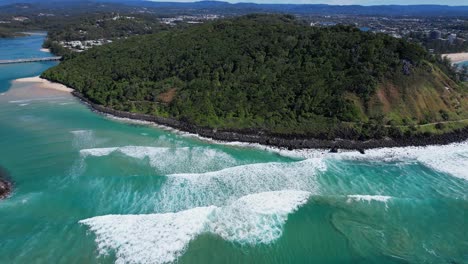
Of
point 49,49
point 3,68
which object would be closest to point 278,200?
point 3,68

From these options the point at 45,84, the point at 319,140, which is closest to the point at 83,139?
the point at 319,140

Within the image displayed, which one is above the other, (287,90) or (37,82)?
(287,90)

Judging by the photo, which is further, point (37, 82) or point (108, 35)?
point (108, 35)

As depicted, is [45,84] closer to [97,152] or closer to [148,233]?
[97,152]

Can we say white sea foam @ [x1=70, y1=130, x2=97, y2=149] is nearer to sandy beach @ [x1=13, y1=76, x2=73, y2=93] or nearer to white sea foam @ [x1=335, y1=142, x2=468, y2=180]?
sandy beach @ [x1=13, y1=76, x2=73, y2=93]

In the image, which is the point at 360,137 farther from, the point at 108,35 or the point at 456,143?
the point at 108,35

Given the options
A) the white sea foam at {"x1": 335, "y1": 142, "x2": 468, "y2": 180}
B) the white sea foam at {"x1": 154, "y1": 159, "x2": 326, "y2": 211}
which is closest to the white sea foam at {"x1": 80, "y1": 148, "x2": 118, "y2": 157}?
the white sea foam at {"x1": 154, "y1": 159, "x2": 326, "y2": 211}
